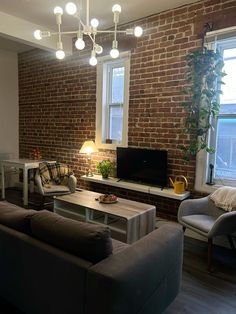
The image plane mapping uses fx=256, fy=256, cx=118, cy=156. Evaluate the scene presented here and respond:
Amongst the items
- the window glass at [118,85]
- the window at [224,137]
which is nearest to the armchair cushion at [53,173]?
the window glass at [118,85]

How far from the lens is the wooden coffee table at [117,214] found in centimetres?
274

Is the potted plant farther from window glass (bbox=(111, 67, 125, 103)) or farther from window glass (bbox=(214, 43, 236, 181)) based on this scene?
window glass (bbox=(214, 43, 236, 181))

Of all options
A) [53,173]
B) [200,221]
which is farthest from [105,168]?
[200,221]

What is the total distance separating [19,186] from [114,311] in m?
4.93

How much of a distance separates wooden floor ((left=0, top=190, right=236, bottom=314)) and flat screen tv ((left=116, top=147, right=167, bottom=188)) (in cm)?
99

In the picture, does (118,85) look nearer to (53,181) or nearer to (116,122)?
(116,122)

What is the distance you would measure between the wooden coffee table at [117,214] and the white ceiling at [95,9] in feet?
8.21

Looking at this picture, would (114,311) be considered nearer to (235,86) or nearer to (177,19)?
(235,86)

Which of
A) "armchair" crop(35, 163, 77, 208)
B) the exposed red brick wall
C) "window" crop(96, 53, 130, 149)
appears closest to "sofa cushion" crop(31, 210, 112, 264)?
the exposed red brick wall

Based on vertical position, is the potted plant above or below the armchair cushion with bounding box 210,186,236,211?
above

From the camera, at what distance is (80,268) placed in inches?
55.1

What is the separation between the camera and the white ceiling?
10.6 feet

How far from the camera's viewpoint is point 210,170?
3.24 m

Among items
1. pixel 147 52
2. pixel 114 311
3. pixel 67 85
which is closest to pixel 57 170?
pixel 67 85
